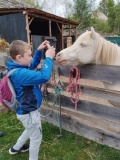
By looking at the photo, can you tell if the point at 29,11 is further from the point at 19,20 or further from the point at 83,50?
A: the point at 83,50

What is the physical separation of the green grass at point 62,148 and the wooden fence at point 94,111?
0.31ft

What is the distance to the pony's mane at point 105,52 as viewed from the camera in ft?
9.55

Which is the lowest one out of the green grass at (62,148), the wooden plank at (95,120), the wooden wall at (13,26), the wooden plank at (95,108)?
the green grass at (62,148)

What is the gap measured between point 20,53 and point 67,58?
2.49 feet

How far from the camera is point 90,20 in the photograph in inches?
1709

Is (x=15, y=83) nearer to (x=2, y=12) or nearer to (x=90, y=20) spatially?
(x=2, y=12)

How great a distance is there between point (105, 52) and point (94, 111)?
82cm

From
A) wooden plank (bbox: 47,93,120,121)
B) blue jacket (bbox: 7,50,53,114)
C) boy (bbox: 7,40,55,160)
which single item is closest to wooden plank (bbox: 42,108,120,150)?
wooden plank (bbox: 47,93,120,121)

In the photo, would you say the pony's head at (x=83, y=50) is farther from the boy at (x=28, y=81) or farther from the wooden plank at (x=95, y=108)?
the wooden plank at (x=95, y=108)

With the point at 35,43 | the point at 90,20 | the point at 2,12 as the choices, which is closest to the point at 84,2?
the point at 90,20

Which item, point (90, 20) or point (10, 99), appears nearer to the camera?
point (10, 99)

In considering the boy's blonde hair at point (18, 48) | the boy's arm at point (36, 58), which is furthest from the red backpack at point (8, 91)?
the boy's arm at point (36, 58)

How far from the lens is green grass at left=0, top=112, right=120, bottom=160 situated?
2.92 m

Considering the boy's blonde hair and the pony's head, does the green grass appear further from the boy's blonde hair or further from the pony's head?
the boy's blonde hair
